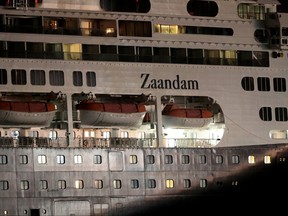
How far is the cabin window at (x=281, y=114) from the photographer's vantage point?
63.8m

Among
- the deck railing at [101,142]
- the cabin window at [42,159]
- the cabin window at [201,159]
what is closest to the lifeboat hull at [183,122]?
the deck railing at [101,142]

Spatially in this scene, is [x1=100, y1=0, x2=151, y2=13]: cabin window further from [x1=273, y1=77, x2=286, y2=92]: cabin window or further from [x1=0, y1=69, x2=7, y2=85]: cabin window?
[x1=273, y1=77, x2=286, y2=92]: cabin window

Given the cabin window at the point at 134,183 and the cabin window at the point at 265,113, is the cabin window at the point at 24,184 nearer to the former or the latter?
the cabin window at the point at 134,183

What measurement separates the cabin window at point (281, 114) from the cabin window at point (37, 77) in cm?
1092

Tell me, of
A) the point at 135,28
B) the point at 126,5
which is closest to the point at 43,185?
the point at 135,28

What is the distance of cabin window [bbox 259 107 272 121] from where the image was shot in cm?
6356

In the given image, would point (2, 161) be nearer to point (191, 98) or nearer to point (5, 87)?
point (5, 87)

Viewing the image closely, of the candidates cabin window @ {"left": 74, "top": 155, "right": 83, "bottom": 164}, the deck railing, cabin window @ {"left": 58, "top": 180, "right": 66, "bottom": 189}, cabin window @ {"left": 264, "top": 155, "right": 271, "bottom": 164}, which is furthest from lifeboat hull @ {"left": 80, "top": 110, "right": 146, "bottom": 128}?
cabin window @ {"left": 264, "top": 155, "right": 271, "bottom": 164}

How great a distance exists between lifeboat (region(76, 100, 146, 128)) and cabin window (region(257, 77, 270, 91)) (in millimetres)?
6100

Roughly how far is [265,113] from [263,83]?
1368 mm

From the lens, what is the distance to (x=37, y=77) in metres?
59.0

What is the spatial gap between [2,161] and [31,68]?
4150 millimetres

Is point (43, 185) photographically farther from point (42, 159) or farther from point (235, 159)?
point (235, 159)

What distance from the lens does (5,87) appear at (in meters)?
58.3
